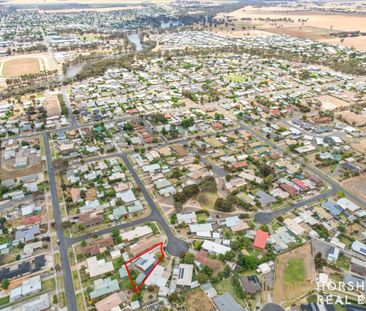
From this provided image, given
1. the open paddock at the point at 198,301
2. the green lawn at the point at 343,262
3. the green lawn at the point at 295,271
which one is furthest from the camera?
the green lawn at the point at 343,262

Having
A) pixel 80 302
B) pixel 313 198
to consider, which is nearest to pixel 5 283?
pixel 80 302

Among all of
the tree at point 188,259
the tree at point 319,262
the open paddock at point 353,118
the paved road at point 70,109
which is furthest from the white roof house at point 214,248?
the open paddock at point 353,118

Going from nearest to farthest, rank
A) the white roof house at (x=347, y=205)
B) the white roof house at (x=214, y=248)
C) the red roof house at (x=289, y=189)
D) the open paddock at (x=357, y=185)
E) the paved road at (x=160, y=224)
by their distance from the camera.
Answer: the white roof house at (x=214, y=248)
the paved road at (x=160, y=224)
the white roof house at (x=347, y=205)
the red roof house at (x=289, y=189)
the open paddock at (x=357, y=185)

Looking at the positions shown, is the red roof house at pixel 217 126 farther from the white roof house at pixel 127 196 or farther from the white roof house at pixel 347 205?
the white roof house at pixel 347 205

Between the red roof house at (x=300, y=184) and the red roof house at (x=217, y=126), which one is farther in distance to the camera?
the red roof house at (x=217, y=126)

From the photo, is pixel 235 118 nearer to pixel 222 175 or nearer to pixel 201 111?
pixel 201 111

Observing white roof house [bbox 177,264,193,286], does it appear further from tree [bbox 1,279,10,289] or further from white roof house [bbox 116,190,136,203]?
tree [bbox 1,279,10,289]

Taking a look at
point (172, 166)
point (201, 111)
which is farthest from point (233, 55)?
point (172, 166)

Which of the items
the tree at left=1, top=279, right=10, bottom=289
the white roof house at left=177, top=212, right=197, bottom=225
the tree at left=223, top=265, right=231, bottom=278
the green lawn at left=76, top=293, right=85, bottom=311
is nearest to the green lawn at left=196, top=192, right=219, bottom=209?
the white roof house at left=177, top=212, right=197, bottom=225
